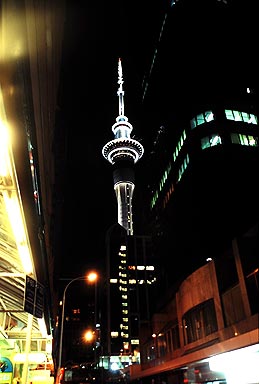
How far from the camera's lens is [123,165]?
150 meters

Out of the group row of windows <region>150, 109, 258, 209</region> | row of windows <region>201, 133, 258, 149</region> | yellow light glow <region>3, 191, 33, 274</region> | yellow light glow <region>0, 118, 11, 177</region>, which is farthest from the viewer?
row of windows <region>150, 109, 258, 209</region>

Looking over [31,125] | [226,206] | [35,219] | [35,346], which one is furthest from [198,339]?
[226,206]

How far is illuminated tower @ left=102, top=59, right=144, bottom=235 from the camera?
147 metres

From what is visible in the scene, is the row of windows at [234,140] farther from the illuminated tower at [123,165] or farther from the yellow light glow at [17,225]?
the illuminated tower at [123,165]

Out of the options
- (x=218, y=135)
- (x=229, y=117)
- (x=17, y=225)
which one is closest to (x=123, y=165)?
(x=229, y=117)

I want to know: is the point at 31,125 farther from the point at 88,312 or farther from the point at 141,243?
the point at 141,243

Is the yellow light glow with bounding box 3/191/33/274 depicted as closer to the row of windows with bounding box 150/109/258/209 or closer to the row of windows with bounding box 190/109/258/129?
the row of windows with bounding box 150/109/258/209

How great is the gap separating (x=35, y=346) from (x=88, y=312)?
328 feet

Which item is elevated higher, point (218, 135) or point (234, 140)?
point (218, 135)

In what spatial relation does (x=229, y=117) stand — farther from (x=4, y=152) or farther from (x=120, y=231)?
(x=120, y=231)

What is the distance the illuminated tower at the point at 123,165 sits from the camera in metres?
147

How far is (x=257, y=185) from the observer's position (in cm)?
5100

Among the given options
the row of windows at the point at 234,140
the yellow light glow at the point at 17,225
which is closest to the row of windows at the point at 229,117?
the row of windows at the point at 234,140

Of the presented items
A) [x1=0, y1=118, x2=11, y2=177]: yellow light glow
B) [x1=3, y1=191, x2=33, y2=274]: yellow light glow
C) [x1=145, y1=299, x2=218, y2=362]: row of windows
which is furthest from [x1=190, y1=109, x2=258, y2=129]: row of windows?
A: [x1=0, y1=118, x2=11, y2=177]: yellow light glow
